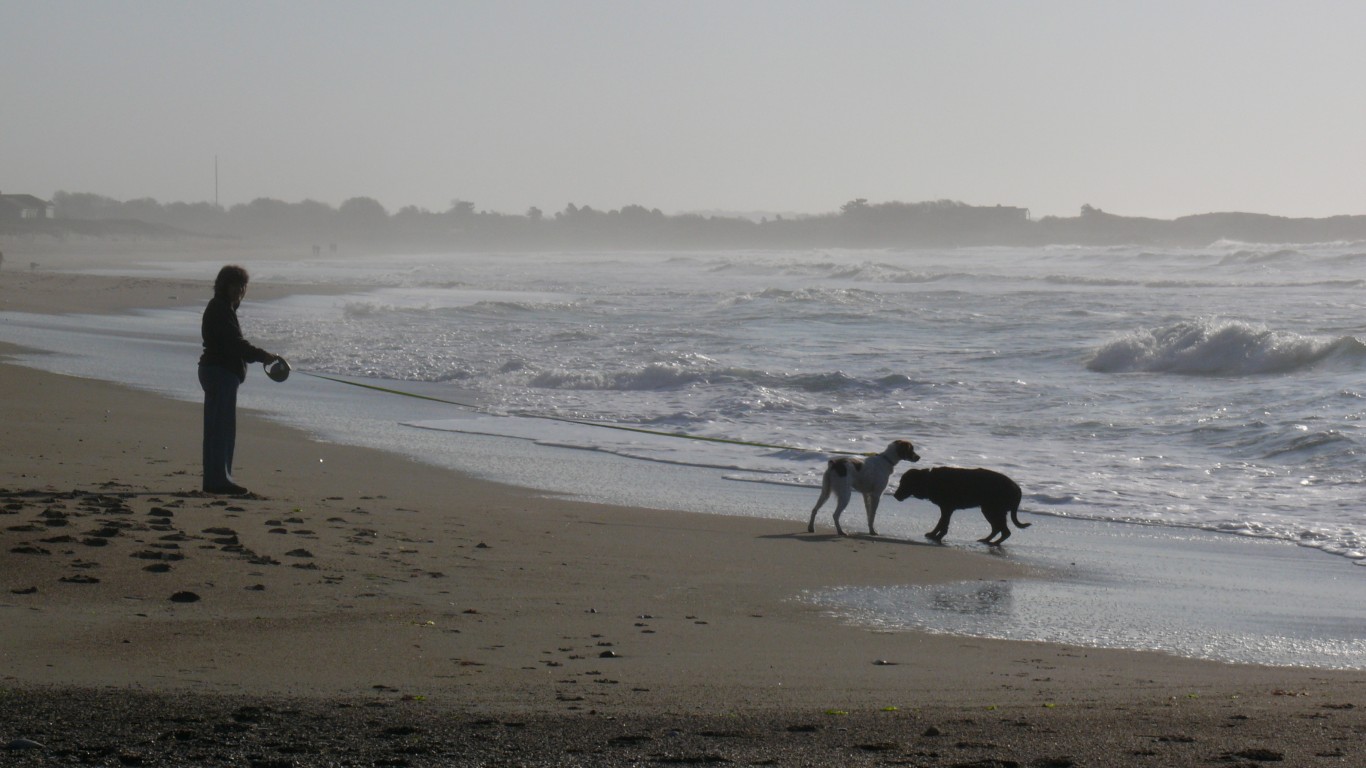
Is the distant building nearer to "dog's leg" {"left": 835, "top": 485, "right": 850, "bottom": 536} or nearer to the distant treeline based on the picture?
the distant treeline

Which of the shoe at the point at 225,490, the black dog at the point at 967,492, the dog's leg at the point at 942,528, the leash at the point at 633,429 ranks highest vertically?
the black dog at the point at 967,492

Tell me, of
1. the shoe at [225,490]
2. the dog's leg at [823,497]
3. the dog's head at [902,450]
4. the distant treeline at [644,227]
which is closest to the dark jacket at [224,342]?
the shoe at [225,490]

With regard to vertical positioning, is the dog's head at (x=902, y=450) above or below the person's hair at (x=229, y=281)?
below

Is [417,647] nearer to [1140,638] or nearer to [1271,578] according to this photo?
[1140,638]

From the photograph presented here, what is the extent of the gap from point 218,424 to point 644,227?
155521 mm

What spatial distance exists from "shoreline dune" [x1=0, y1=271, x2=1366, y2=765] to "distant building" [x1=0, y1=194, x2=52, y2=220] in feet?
356

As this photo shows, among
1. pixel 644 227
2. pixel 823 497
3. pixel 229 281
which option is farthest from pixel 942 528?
pixel 644 227

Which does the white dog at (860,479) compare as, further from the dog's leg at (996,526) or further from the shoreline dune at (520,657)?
the dog's leg at (996,526)

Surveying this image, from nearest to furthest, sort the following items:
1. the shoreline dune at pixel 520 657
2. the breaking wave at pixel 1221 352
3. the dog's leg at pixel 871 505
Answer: the shoreline dune at pixel 520 657 → the dog's leg at pixel 871 505 → the breaking wave at pixel 1221 352

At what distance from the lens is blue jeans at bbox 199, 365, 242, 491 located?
720 centimetres

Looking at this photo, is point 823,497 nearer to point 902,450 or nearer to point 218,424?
point 902,450

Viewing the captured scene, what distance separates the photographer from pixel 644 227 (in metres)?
161

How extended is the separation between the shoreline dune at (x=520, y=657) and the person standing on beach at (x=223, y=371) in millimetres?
251

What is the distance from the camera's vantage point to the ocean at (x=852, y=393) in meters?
9.18
